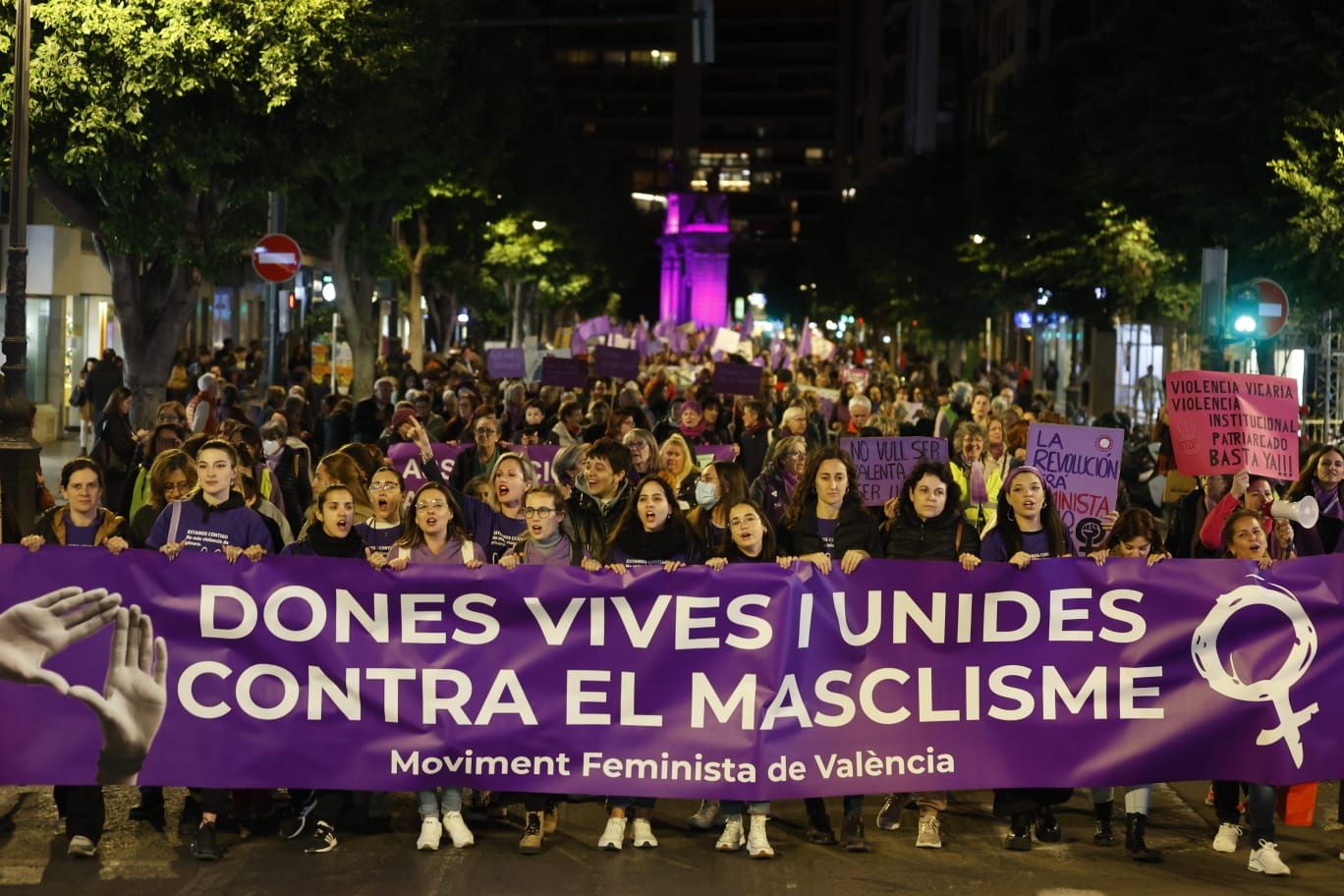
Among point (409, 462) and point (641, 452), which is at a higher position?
point (641, 452)

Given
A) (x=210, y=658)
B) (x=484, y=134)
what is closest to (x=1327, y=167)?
(x=210, y=658)

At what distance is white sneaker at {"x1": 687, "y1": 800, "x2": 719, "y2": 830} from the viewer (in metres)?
9.77

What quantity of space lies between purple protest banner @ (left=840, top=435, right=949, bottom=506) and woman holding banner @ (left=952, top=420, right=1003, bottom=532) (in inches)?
8.0

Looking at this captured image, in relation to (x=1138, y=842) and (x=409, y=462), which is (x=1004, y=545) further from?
(x=409, y=462)

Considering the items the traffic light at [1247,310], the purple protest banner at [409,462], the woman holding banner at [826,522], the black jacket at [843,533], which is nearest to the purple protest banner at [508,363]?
the traffic light at [1247,310]

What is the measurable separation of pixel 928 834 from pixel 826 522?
5.03 ft

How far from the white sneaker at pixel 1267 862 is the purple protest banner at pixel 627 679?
0.29m

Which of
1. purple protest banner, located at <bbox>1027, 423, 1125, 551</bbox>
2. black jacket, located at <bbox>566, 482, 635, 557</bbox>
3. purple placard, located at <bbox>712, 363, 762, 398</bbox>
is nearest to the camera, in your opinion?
black jacket, located at <bbox>566, 482, 635, 557</bbox>

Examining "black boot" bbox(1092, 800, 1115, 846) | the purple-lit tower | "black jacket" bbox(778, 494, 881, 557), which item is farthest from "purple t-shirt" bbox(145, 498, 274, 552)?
the purple-lit tower

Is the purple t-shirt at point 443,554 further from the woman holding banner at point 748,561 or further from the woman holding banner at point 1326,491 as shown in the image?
the woman holding banner at point 1326,491

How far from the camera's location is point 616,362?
27.1 metres

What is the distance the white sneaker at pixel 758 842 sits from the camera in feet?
30.0

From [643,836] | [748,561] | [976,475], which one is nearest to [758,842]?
[643,836]

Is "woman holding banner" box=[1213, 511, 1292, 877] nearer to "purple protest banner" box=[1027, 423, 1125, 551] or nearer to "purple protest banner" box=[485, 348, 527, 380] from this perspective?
"purple protest banner" box=[1027, 423, 1125, 551]
